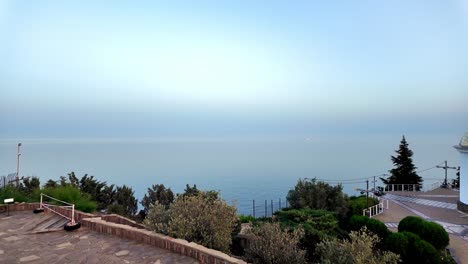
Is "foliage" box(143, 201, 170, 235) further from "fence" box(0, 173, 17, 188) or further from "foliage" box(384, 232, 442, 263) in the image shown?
"fence" box(0, 173, 17, 188)

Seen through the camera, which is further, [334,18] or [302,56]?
[302,56]

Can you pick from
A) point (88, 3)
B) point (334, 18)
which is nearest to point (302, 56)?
point (334, 18)

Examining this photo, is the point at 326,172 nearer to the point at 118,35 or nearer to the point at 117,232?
the point at 118,35

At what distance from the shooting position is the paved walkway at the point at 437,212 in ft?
39.4

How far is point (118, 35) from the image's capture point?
19000 millimetres

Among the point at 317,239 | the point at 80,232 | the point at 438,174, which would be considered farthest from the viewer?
the point at 438,174

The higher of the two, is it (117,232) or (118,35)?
(118,35)

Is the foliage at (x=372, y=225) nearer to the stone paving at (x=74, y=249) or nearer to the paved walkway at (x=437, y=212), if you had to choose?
the paved walkway at (x=437, y=212)

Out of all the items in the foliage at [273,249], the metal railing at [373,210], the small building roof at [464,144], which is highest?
the small building roof at [464,144]

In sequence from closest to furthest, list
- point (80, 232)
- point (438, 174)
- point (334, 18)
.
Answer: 1. point (80, 232)
2. point (334, 18)
3. point (438, 174)

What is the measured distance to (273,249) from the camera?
5.84m

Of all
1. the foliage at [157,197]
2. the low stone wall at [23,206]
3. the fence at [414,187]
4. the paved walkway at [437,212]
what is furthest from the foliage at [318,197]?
the fence at [414,187]

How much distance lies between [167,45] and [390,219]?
16.3 meters

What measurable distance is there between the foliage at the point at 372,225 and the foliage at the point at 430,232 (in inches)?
43.5
